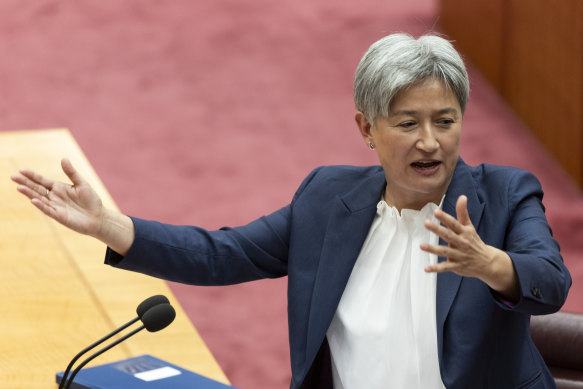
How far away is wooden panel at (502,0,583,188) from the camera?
2.78m

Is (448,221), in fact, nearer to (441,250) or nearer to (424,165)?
(441,250)

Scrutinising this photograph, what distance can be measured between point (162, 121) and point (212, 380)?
2.16 meters

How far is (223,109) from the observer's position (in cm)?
343

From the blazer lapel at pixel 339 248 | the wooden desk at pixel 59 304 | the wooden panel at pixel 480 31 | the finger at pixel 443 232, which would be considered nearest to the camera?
the finger at pixel 443 232

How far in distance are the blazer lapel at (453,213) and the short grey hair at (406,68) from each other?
0.09m

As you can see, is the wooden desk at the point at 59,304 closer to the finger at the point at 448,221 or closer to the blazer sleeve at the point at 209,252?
the blazer sleeve at the point at 209,252

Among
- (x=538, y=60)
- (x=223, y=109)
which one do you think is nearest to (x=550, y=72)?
(x=538, y=60)

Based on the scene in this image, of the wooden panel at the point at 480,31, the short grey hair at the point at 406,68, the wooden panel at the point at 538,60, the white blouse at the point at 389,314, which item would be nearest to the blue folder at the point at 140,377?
the white blouse at the point at 389,314

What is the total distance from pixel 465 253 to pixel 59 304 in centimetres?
75

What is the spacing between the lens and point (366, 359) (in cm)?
118

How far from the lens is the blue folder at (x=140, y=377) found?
1.22m

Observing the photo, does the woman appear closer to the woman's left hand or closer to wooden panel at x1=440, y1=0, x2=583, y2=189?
the woman's left hand

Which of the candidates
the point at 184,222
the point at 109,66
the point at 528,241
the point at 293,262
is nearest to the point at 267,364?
the point at 184,222

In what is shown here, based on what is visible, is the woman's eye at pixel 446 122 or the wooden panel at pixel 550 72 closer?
the woman's eye at pixel 446 122
